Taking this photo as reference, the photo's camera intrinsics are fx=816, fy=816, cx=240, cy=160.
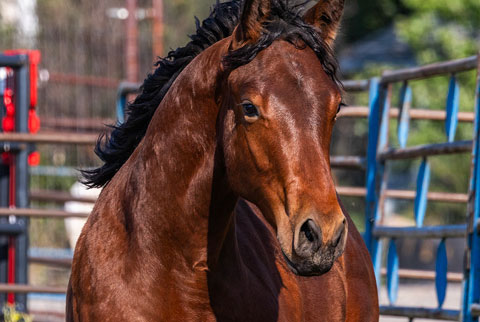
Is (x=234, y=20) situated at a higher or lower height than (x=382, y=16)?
lower

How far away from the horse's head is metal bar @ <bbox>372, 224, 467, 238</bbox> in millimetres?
2471

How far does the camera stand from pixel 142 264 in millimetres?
2840

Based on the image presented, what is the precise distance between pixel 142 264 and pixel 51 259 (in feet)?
13.7

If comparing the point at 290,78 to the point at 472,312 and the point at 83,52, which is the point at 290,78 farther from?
the point at 83,52

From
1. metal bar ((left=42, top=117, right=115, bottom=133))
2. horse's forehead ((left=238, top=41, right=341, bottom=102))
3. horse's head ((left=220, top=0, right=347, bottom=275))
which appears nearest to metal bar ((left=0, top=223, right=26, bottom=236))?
horse's head ((left=220, top=0, right=347, bottom=275))

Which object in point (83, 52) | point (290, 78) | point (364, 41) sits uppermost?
point (364, 41)

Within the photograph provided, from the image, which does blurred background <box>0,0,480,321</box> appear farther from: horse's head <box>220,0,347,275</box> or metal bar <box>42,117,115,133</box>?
horse's head <box>220,0,347,275</box>

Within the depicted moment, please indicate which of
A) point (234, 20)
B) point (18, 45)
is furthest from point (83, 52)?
point (234, 20)

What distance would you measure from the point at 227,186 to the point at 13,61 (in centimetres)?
374

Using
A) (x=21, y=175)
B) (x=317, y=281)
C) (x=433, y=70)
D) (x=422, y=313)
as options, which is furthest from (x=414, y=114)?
(x=317, y=281)

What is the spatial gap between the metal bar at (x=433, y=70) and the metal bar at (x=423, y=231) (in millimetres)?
960

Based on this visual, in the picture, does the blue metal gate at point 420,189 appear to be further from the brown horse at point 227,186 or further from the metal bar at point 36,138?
the metal bar at point 36,138

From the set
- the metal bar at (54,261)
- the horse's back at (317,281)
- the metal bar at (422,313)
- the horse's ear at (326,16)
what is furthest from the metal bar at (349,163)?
the horse's ear at (326,16)

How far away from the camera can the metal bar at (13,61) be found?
605cm
